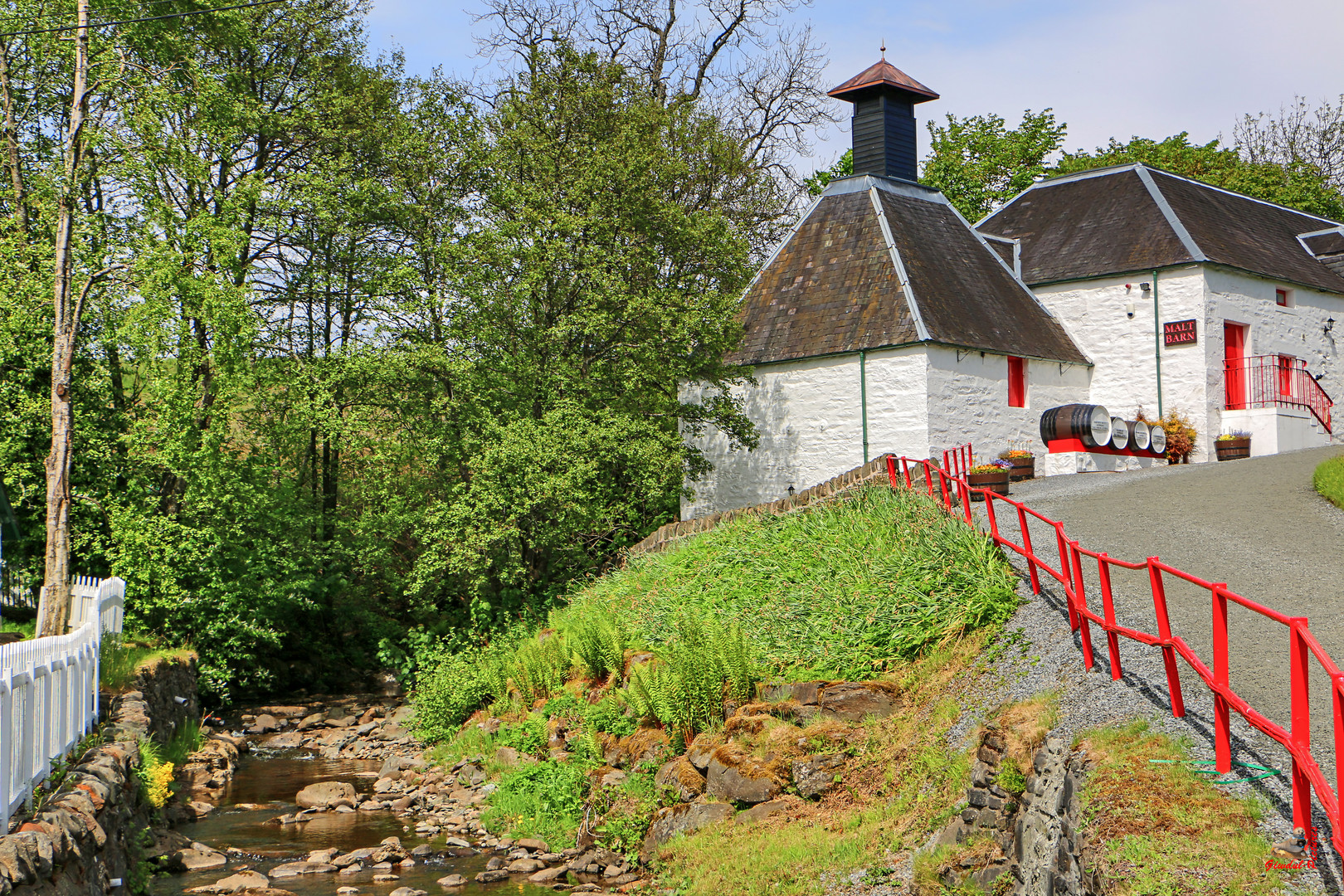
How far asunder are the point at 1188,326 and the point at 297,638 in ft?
70.9

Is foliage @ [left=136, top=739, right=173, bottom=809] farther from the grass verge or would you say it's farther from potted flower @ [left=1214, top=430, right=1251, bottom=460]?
potted flower @ [left=1214, top=430, right=1251, bottom=460]

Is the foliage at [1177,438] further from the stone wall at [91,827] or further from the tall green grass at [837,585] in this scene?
the stone wall at [91,827]

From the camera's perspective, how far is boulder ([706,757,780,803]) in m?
11.1

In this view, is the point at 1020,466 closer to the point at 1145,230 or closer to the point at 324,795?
the point at 1145,230

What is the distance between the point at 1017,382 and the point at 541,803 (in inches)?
636

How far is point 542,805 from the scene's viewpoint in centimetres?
1345

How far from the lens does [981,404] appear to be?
78.7 feet

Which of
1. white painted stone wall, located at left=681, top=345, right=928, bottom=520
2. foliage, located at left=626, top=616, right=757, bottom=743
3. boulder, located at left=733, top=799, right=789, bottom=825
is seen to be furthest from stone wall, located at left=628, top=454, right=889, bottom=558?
boulder, located at left=733, top=799, right=789, bottom=825

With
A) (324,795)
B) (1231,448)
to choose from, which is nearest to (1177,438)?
(1231,448)

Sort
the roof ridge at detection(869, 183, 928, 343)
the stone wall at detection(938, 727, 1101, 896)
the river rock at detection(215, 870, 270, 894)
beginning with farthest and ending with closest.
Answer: the roof ridge at detection(869, 183, 928, 343) → the river rock at detection(215, 870, 270, 894) → the stone wall at detection(938, 727, 1101, 896)

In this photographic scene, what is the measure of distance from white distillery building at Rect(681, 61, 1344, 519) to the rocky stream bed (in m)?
10.7

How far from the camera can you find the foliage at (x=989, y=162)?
39875mm

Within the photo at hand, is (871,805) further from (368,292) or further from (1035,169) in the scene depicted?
(1035,169)

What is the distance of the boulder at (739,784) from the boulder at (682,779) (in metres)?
0.15
